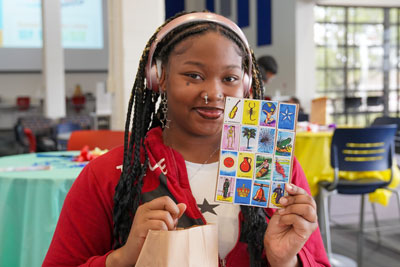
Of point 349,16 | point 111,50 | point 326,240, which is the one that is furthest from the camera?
point 349,16

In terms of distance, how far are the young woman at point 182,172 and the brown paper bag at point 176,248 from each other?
0.44 feet

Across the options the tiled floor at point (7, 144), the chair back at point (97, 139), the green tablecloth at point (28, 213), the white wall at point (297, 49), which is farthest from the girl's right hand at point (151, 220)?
the white wall at point (297, 49)

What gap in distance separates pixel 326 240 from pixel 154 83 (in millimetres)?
2586

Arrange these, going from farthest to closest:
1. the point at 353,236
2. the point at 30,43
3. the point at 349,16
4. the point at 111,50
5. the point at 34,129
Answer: the point at 30,43, the point at 349,16, the point at 34,129, the point at 111,50, the point at 353,236

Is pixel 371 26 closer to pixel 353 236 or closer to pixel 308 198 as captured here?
pixel 353 236

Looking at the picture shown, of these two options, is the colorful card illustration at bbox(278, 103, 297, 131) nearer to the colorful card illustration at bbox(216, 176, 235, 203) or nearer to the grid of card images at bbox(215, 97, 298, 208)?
the grid of card images at bbox(215, 97, 298, 208)

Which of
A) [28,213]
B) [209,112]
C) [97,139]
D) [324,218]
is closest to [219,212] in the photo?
[209,112]

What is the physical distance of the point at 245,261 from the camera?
903 mm

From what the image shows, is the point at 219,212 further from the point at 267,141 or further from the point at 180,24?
the point at 180,24

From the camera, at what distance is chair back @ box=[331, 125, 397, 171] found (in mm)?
3102

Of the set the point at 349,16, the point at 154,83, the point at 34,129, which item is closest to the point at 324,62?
the point at 349,16

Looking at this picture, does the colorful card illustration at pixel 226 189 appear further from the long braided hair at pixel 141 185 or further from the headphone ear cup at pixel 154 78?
the headphone ear cup at pixel 154 78

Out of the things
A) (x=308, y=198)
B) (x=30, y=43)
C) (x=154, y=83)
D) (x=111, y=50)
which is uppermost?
(x=30, y=43)

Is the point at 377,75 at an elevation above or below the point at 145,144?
above
